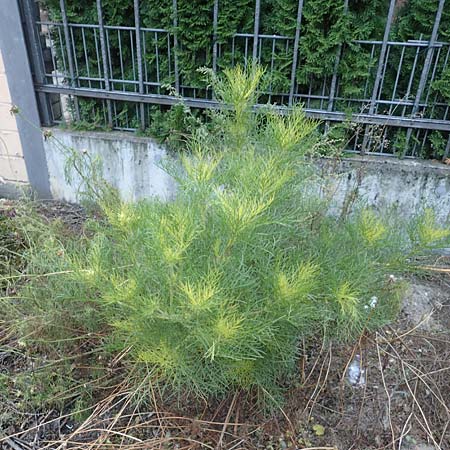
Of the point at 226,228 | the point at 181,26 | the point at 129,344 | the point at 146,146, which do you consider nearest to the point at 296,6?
the point at 181,26

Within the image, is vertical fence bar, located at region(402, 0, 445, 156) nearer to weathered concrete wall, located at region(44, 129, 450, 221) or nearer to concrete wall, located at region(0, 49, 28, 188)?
weathered concrete wall, located at region(44, 129, 450, 221)

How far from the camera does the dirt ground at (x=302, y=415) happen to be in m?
1.84

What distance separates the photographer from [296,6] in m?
2.92

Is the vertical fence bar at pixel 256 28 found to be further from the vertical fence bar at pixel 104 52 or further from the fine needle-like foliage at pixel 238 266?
the fine needle-like foliage at pixel 238 266

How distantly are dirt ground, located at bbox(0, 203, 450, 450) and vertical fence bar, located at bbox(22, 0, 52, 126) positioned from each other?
2.03 m

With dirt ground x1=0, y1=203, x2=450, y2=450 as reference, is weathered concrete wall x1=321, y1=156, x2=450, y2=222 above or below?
above

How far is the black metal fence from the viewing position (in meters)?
3.02

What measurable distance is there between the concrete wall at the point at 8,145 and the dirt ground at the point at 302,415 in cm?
195

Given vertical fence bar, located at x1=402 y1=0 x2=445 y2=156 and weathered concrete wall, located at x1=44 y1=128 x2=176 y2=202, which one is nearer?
vertical fence bar, located at x1=402 y1=0 x2=445 y2=156

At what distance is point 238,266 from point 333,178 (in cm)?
151

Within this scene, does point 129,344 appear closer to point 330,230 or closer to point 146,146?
point 330,230

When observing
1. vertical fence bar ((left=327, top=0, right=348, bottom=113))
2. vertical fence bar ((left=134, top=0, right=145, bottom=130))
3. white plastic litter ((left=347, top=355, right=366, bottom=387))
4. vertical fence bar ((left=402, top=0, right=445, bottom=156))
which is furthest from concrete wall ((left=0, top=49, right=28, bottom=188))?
vertical fence bar ((left=402, top=0, right=445, bottom=156))

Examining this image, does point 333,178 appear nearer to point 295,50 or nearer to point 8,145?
point 295,50

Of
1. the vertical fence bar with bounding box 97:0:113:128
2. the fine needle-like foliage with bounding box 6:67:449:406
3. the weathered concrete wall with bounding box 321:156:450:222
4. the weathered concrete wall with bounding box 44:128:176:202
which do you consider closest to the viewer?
the fine needle-like foliage with bounding box 6:67:449:406
